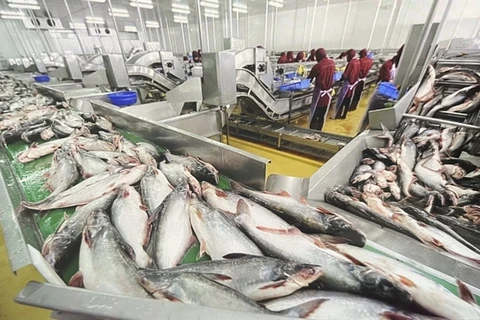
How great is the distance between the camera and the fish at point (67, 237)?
86 cm

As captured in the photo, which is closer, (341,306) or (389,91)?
(341,306)

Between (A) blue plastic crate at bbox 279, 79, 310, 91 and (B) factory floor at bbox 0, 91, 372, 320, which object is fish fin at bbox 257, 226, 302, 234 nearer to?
Answer: (B) factory floor at bbox 0, 91, 372, 320

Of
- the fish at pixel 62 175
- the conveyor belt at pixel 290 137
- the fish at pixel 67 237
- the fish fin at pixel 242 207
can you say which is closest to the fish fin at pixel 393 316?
the fish fin at pixel 242 207

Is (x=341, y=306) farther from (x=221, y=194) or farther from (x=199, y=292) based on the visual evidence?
(x=221, y=194)

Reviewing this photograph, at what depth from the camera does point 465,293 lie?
71 cm

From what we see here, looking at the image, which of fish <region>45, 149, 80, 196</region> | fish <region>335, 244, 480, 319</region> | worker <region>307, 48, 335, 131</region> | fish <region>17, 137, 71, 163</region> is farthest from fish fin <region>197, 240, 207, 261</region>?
worker <region>307, 48, 335, 131</region>

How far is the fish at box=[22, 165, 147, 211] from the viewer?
3.90ft

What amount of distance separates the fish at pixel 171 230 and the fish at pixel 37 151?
151 cm

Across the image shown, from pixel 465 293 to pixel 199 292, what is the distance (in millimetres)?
911

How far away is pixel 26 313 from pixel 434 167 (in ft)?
12.1

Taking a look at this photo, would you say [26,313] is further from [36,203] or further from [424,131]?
[424,131]

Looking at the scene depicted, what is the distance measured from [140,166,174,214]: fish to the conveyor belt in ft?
9.60

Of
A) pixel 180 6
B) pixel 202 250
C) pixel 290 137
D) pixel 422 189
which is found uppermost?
pixel 180 6

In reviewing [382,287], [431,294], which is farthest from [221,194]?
[431,294]
